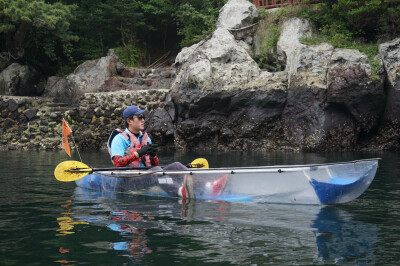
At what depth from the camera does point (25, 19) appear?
70.2 ft

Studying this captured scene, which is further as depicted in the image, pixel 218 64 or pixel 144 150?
pixel 218 64

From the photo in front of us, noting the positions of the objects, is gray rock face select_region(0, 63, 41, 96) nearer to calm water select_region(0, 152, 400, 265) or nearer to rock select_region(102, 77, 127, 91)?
rock select_region(102, 77, 127, 91)

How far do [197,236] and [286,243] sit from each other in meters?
0.92

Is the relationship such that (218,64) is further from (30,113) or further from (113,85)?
(30,113)

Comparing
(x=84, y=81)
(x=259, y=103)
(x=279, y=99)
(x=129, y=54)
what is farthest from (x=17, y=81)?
(x=279, y=99)

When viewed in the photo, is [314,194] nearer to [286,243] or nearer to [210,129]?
[286,243]

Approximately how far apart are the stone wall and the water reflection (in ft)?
42.2

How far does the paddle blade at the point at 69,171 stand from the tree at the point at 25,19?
15.8 m

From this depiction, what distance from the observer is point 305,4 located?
2059 centimetres

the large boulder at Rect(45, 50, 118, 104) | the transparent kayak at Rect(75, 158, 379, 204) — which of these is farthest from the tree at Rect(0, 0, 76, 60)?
the transparent kayak at Rect(75, 158, 379, 204)

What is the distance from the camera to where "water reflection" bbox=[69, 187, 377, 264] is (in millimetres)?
4113

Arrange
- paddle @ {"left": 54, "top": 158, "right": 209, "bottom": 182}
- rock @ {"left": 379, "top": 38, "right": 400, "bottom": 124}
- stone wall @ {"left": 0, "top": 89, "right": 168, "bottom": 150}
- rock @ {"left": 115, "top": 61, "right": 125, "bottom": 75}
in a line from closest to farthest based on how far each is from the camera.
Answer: paddle @ {"left": 54, "top": 158, "right": 209, "bottom": 182} < rock @ {"left": 379, "top": 38, "right": 400, "bottom": 124} < stone wall @ {"left": 0, "top": 89, "right": 168, "bottom": 150} < rock @ {"left": 115, "top": 61, "right": 125, "bottom": 75}

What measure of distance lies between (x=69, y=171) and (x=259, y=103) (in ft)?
35.0

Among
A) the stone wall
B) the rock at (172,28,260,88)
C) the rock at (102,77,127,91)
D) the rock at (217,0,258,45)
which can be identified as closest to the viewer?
the rock at (172,28,260,88)
